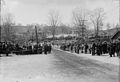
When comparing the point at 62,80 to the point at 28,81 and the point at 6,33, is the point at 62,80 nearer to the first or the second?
the point at 28,81

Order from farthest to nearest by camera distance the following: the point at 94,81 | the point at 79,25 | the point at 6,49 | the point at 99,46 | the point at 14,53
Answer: the point at 79,25 → the point at 14,53 → the point at 6,49 → the point at 99,46 → the point at 94,81

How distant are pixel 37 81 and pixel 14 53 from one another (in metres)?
24.2

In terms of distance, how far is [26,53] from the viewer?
3444cm

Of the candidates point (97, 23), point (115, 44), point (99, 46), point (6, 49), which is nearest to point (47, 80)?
point (115, 44)

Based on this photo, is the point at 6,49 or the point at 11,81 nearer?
the point at 11,81

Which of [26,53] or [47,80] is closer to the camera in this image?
[47,80]

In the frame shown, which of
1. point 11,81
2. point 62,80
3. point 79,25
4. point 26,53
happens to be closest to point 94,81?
point 62,80

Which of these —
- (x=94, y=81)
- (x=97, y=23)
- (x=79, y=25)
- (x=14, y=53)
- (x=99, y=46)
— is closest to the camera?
(x=94, y=81)

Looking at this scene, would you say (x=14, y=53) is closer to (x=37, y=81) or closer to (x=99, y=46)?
(x=99, y=46)

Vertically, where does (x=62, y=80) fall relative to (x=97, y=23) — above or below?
below

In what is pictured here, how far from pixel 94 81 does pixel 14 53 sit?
83.1 feet

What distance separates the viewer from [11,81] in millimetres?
10820

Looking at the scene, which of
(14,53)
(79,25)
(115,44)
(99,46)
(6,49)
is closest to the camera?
(115,44)

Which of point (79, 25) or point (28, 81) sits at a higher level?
point (79, 25)
